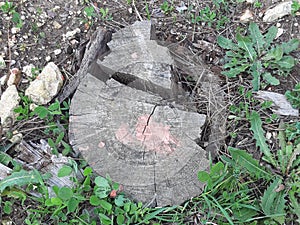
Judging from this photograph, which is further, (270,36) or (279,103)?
(270,36)

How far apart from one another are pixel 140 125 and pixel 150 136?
85 millimetres

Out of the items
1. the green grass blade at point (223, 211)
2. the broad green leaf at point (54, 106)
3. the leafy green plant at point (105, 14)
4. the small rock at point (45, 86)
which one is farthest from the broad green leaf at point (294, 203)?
the leafy green plant at point (105, 14)

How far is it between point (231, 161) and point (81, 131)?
0.86 metres

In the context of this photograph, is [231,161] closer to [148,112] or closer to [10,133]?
[148,112]

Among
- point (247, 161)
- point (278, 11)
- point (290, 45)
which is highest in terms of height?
point (278, 11)

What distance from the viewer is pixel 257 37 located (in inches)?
113

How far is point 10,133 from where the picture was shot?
271 centimetres

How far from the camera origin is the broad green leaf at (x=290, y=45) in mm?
2822

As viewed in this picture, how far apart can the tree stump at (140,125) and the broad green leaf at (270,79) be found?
1.77ft

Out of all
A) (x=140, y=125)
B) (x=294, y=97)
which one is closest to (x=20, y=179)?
(x=140, y=125)

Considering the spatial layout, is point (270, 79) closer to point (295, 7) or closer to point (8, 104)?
point (295, 7)

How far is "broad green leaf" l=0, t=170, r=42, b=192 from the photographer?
8.01 feet

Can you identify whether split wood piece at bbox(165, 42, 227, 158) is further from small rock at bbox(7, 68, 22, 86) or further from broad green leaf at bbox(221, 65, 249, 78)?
small rock at bbox(7, 68, 22, 86)

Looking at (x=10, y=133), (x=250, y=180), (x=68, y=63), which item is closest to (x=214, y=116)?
(x=250, y=180)
